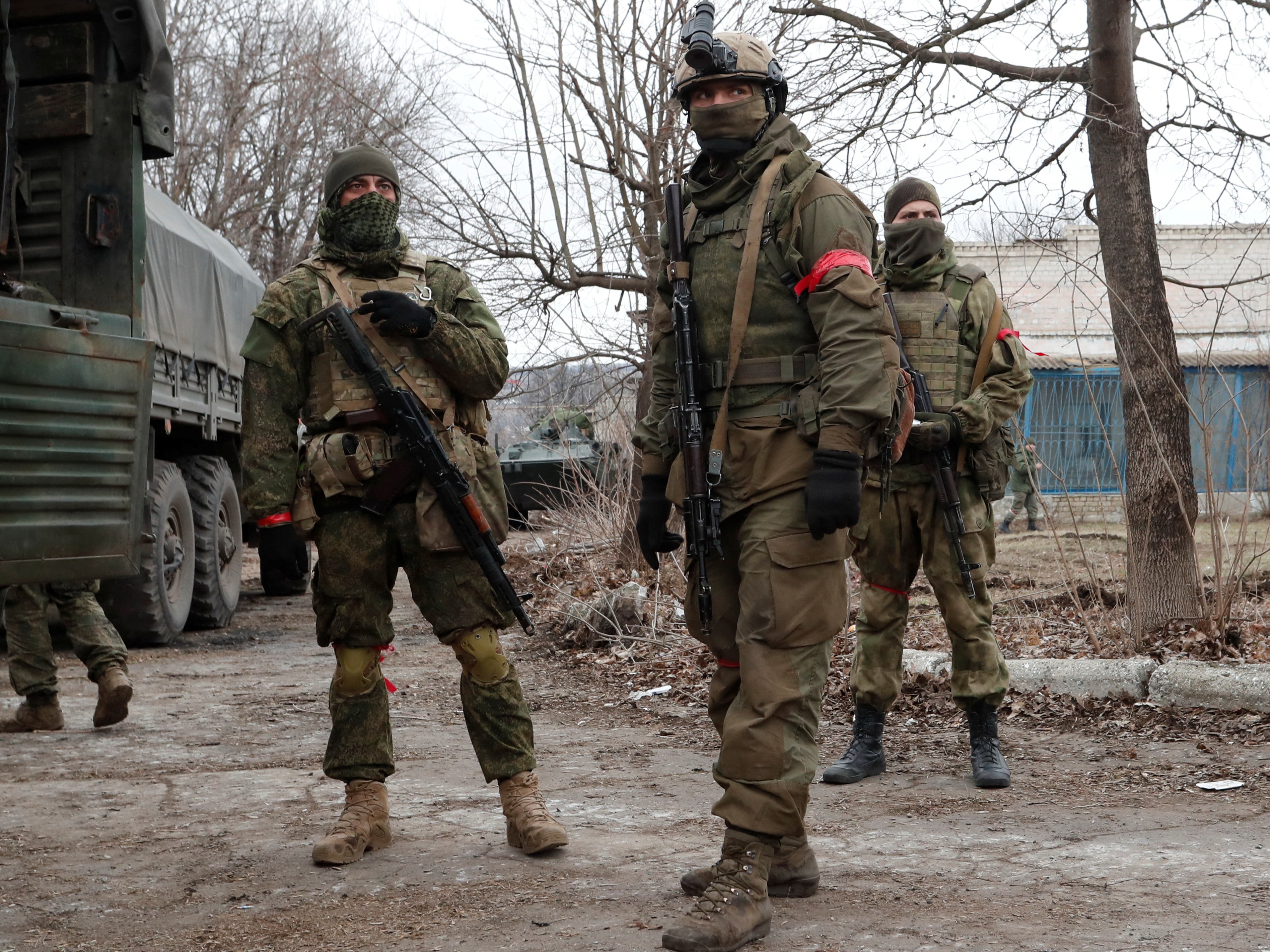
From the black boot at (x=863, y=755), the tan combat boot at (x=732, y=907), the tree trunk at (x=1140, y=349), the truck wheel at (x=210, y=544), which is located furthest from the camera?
the truck wheel at (x=210, y=544)

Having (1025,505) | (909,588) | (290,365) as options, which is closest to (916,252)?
(909,588)

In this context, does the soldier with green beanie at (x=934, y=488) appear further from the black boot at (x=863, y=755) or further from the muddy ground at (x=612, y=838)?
the muddy ground at (x=612, y=838)

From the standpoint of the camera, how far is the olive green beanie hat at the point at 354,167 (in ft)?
12.8

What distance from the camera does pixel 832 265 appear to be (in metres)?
3.17

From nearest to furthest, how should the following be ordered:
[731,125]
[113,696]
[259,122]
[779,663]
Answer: [779,663] < [731,125] < [113,696] < [259,122]

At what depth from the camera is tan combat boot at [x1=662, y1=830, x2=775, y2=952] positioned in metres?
2.85

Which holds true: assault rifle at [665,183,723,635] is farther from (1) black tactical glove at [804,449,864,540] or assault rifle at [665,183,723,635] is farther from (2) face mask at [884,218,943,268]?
(2) face mask at [884,218,943,268]

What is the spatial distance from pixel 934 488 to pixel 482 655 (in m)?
1.77

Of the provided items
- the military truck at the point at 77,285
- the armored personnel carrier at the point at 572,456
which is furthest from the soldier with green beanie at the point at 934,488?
the armored personnel carrier at the point at 572,456

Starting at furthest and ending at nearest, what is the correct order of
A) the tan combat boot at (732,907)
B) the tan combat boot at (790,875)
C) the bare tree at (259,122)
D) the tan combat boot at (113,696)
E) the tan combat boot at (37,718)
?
1. the bare tree at (259,122)
2. the tan combat boot at (37,718)
3. the tan combat boot at (113,696)
4. the tan combat boot at (790,875)
5. the tan combat boot at (732,907)

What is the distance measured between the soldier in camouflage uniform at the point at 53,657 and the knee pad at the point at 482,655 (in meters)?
2.51

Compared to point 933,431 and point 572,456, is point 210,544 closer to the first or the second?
point 572,456

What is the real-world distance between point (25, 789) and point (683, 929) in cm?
290

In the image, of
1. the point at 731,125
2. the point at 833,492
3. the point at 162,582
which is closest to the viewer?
the point at 833,492
